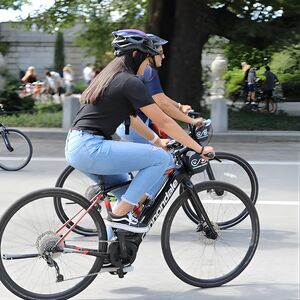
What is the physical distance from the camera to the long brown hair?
4.12 metres

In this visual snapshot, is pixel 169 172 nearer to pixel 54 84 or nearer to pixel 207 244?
pixel 207 244

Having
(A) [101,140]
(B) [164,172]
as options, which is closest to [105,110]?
(A) [101,140]

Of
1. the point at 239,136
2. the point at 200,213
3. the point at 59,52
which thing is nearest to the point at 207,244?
the point at 200,213

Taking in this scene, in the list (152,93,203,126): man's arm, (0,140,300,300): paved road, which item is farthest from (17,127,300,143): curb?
(152,93,203,126): man's arm

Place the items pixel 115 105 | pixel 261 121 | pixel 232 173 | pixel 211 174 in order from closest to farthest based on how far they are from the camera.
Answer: pixel 115 105 → pixel 211 174 → pixel 232 173 → pixel 261 121

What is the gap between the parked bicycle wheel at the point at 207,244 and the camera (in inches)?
176

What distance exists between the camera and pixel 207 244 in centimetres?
466

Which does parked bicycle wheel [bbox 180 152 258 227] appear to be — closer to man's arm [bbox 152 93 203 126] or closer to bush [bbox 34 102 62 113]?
man's arm [bbox 152 93 203 126]

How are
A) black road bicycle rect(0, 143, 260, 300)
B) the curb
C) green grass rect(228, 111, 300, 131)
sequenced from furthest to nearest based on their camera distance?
green grass rect(228, 111, 300, 131) → the curb → black road bicycle rect(0, 143, 260, 300)

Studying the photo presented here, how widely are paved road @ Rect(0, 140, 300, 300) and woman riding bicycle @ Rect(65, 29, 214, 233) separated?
22.4 inches

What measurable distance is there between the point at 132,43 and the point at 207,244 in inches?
59.8

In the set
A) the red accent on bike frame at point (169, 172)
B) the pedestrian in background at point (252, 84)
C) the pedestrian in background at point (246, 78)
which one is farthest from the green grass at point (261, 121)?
the red accent on bike frame at point (169, 172)

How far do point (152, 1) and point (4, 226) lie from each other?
12.9m

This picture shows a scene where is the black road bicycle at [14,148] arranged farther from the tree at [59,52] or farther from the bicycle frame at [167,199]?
the tree at [59,52]
